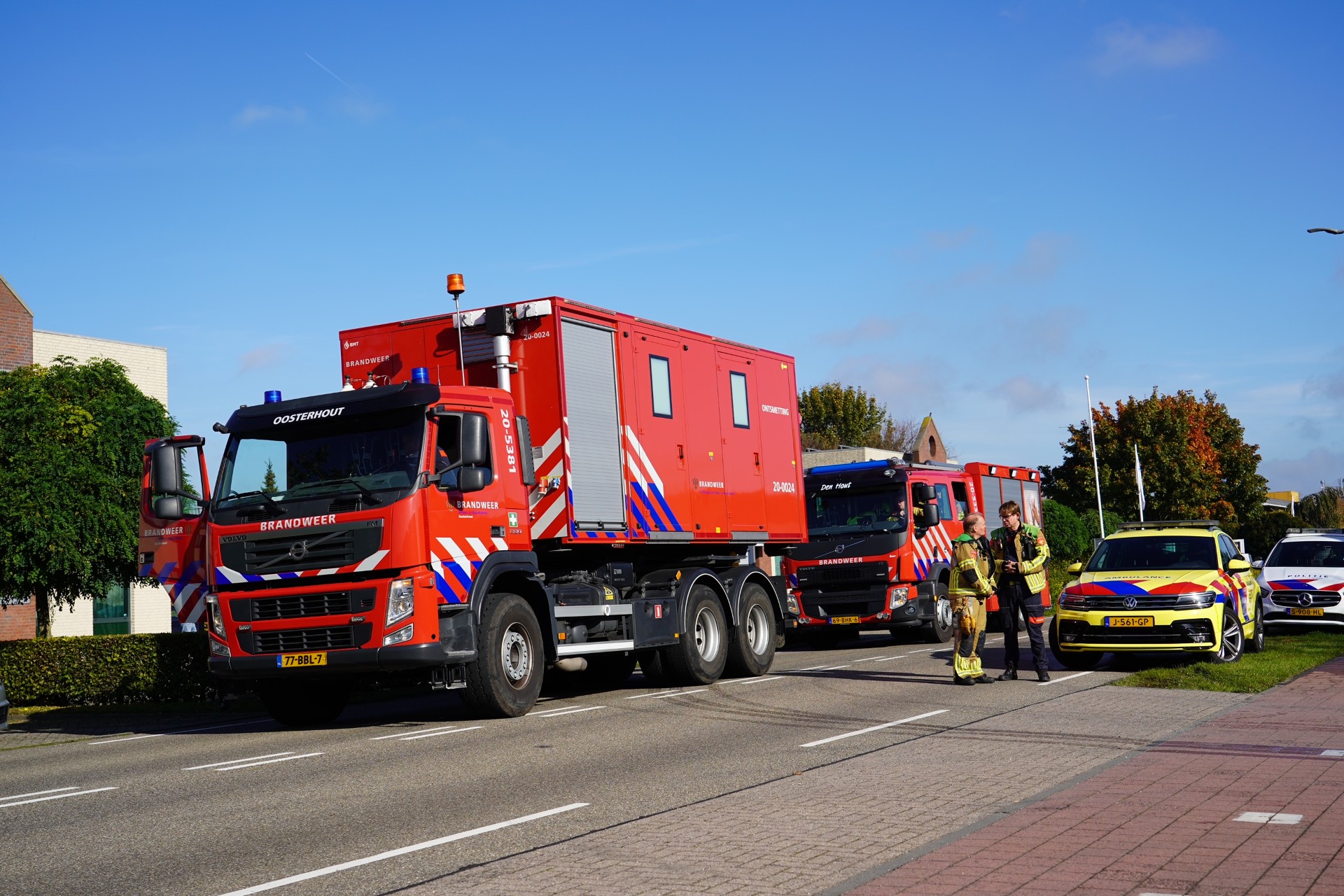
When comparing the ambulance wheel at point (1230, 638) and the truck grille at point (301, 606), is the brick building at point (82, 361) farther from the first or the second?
the ambulance wheel at point (1230, 638)

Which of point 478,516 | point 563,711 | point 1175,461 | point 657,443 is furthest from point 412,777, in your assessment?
point 1175,461

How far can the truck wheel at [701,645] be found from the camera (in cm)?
1606

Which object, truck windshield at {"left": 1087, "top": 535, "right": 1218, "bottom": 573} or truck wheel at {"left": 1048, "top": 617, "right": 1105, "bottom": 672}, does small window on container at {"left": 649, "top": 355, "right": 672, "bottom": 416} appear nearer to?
truck wheel at {"left": 1048, "top": 617, "right": 1105, "bottom": 672}

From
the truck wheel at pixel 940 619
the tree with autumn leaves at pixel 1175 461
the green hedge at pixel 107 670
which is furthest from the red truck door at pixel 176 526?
the tree with autumn leaves at pixel 1175 461

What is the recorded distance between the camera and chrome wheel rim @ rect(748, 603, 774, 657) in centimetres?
1750

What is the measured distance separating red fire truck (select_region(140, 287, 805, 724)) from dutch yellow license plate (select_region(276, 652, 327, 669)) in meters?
0.02

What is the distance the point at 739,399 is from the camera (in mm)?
17469

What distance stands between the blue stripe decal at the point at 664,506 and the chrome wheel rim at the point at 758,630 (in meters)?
2.28

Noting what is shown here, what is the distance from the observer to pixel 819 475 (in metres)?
22.7

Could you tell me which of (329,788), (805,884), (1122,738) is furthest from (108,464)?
(805,884)

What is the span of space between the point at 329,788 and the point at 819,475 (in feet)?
47.1

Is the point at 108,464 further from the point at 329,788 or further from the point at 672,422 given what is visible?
the point at 329,788

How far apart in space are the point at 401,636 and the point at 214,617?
2.13 metres

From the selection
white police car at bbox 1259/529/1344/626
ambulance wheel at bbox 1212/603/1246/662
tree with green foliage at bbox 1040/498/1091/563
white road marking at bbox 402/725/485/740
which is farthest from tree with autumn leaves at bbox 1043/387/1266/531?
white road marking at bbox 402/725/485/740
